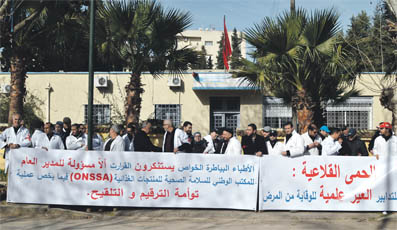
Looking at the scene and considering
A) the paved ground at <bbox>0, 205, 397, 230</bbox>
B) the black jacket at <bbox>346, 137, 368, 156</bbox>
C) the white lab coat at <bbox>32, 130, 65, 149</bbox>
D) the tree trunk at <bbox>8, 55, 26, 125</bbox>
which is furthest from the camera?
the tree trunk at <bbox>8, 55, 26, 125</bbox>

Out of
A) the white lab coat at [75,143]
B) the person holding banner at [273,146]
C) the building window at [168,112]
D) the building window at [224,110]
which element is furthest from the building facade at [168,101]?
the white lab coat at [75,143]

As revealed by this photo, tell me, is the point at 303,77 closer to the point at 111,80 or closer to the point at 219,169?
the point at 219,169

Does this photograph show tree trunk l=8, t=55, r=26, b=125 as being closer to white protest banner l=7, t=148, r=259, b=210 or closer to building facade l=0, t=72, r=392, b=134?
white protest banner l=7, t=148, r=259, b=210

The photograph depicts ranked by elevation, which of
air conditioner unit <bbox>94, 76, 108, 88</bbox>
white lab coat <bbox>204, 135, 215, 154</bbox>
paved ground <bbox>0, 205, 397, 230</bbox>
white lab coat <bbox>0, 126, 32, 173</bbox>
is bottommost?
paved ground <bbox>0, 205, 397, 230</bbox>

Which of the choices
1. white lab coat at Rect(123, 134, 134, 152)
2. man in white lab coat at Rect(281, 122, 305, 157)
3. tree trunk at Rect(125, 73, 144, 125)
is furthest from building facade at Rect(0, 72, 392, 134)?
man in white lab coat at Rect(281, 122, 305, 157)

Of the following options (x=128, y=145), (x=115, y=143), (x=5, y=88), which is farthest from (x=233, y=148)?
(x=5, y=88)

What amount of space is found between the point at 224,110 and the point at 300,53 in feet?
33.0

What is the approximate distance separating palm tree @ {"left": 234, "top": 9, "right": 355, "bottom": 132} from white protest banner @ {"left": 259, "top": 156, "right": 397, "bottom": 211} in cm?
479

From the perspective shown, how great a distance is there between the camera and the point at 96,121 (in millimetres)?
22141

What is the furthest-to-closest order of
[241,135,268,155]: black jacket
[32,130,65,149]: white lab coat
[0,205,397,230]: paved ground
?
[32,130,65,149]: white lab coat → [241,135,268,155]: black jacket → [0,205,397,230]: paved ground

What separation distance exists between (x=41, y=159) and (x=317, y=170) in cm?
521

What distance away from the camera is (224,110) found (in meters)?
22.8

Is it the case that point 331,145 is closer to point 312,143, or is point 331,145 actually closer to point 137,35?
point 312,143

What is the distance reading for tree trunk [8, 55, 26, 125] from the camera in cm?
1434
